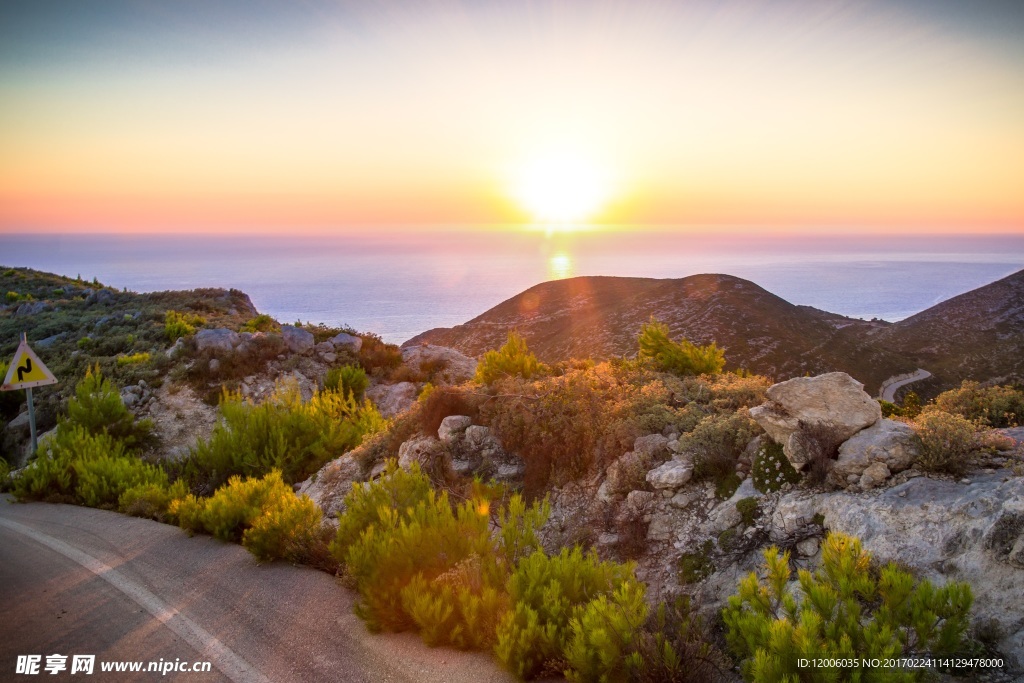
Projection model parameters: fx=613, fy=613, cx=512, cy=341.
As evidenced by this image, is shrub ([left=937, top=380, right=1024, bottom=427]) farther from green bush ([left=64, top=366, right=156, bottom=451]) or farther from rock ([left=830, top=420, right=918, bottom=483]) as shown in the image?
green bush ([left=64, top=366, right=156, bottom=451])

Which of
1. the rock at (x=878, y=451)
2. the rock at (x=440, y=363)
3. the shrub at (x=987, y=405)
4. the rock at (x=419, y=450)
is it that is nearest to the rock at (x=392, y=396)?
the rock at (x=440, y=363)

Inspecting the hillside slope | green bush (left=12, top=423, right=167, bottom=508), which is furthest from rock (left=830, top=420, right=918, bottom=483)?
the hillside slope

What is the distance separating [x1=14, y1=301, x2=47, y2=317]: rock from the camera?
29.4 m

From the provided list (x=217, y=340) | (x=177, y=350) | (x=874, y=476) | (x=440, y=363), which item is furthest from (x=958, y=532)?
(x=177, y=350)

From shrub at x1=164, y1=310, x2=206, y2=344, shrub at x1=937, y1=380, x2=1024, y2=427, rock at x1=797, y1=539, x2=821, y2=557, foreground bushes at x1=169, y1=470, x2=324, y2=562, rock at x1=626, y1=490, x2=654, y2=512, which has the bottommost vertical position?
foreground bushes at x1=169, y1=470, x2=324, y2=562

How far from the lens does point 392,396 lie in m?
17.3

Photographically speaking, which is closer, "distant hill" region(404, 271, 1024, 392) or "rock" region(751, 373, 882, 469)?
"rock" region(751, 373, 882, 469)

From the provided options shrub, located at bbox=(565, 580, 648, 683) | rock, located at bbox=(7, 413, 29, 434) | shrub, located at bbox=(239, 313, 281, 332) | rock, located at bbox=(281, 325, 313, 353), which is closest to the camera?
shrub, located at bbox=(565, 580, 648, 683)

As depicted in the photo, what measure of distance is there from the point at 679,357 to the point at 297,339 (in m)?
13.3

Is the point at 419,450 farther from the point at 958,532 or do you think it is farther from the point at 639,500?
the point at 958,532

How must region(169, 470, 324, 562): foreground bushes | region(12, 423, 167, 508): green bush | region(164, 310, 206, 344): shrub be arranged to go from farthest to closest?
1. region(164, 310, 206, 344): shrub
2. region(12, 423, 167, 508): green bush
3. region(169, 470, 324, 562): foreground bushes

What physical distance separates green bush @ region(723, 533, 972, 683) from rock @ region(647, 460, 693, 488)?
2.32 m

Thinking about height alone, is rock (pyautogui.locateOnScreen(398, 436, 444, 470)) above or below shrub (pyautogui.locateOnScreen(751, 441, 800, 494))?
below

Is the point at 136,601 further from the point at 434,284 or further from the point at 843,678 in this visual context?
the point at 434,284
